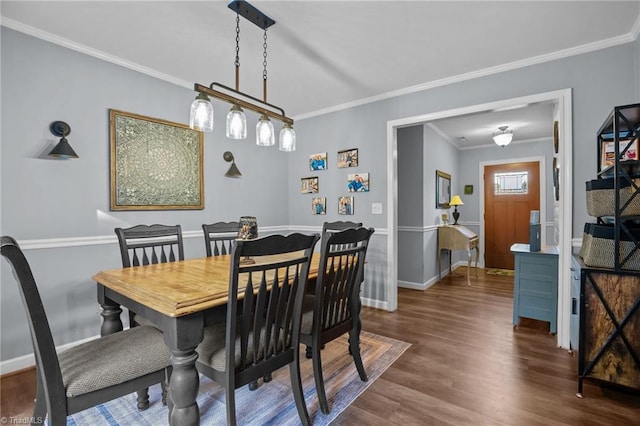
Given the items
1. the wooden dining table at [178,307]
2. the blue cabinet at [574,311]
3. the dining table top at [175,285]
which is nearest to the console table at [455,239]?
the blue cabinet at [574,311]

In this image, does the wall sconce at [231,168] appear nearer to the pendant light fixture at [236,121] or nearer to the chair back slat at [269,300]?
the pendant light fixture at [236,121]

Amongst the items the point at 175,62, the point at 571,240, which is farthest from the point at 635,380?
the point at 175,62

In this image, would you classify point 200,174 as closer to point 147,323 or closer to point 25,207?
point 25,207

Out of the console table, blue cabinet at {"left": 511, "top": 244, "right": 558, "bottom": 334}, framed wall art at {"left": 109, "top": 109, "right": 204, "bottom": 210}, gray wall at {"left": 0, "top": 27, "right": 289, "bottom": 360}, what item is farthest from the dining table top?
the console table

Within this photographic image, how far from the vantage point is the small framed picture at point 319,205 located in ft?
13.0

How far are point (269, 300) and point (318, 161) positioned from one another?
113 inches

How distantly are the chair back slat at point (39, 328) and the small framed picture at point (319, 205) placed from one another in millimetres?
3090

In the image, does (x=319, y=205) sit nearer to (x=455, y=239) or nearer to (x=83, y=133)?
(x=455, y=239)

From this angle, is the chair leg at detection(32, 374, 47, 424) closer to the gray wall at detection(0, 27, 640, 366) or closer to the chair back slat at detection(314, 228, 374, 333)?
the chair back slat at detection(314, 228, 374, 333)

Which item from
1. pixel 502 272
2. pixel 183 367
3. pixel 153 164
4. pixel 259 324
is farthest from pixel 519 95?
pixel 502 272

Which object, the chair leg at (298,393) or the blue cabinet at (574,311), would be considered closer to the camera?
the chair leg at (298,393)

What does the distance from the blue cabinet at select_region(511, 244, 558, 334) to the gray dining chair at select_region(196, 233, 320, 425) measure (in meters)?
2.39

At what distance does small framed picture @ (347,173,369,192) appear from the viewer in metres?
Result: 3.59

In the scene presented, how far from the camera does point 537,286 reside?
9.08 feet
